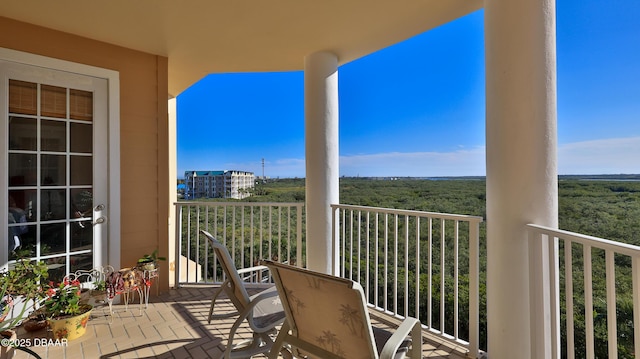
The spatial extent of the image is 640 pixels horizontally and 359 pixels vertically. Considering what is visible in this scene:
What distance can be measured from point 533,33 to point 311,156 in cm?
220

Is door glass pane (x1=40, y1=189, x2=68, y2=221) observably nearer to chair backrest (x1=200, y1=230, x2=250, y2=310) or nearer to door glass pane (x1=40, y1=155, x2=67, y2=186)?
door glass pane (x1=40, y1=155, x2=67, y2=186)

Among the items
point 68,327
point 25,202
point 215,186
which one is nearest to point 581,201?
point 68,327

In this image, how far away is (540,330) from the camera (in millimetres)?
1808

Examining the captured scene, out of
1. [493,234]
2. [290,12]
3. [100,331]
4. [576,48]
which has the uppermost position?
[576,48]

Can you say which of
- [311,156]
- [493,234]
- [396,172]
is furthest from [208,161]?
[493,234]

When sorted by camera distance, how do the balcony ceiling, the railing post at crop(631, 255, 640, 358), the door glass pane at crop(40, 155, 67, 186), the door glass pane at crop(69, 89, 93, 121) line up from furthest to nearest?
the door glass pane at crop(69, 89, 93, 121) < the door glass pane at crop(40, 155, 67, 186) < the balcony ceiling < the railing post at crop(631, 255, 640, 358)

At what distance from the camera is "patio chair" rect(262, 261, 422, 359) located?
1.34 meters

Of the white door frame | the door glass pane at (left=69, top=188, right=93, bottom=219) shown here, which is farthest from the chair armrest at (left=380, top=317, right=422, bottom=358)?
the door glass pane at (left=69, top=188, right=93, bottom=219)

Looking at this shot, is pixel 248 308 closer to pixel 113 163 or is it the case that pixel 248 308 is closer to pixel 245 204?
pixel 245 204

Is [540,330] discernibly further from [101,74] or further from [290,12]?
[101,74]

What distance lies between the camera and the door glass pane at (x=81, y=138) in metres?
3.09

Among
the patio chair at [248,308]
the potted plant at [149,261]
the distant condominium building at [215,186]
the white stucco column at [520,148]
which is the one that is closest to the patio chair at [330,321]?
the patio chair at [248,308]

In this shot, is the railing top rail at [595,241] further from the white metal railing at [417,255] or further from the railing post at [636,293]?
the white metal railing at [417,255]

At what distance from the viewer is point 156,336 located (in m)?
2.59
